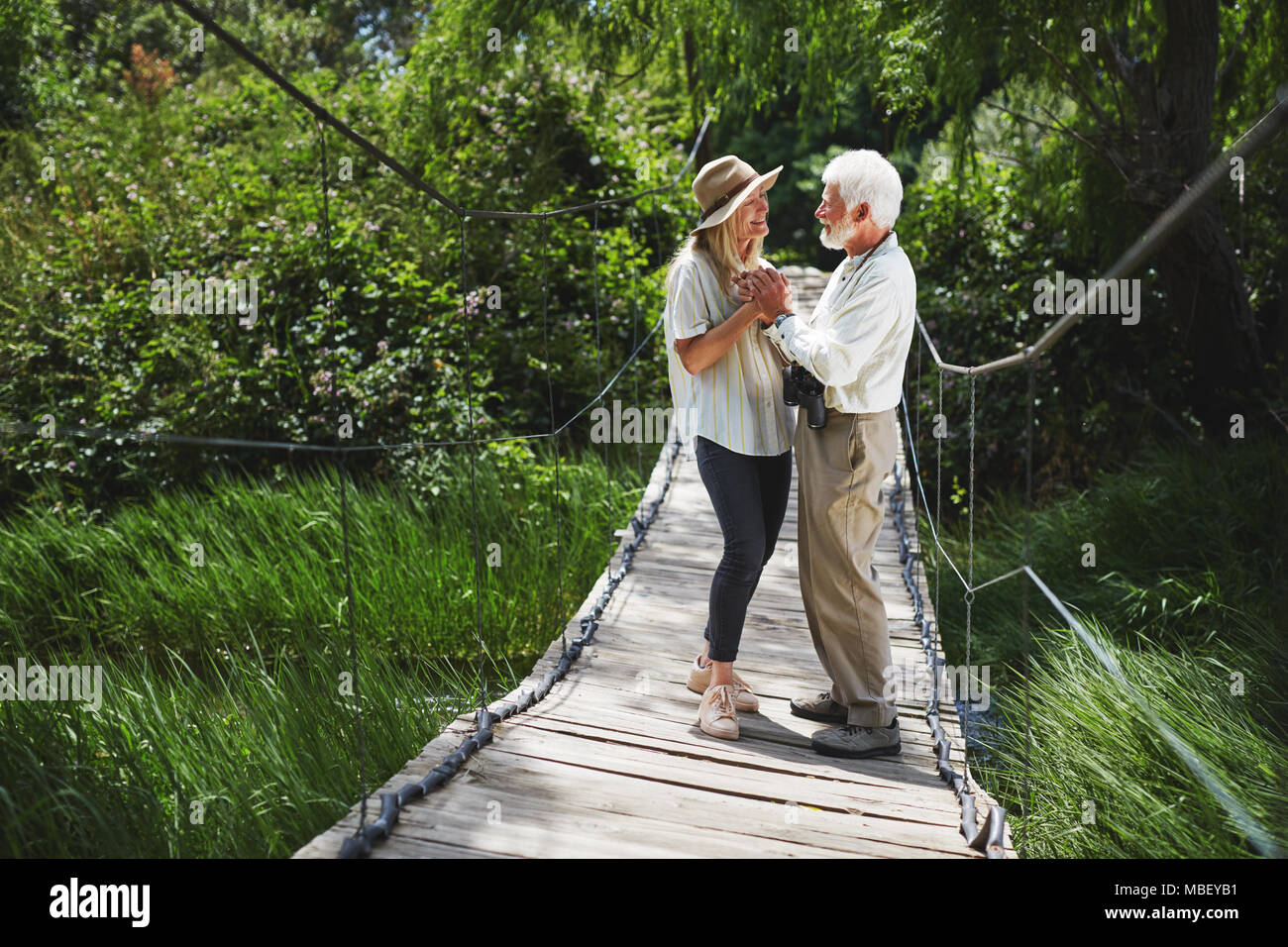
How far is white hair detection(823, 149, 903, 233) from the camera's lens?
2.00 metres

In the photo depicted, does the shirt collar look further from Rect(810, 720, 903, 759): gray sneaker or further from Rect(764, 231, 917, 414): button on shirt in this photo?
Rect(810, 720, 903, 759): gray sneaker

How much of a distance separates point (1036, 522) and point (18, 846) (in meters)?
3.93

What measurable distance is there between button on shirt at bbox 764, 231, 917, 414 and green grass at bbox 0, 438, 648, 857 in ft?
4.07

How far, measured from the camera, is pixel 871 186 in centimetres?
200

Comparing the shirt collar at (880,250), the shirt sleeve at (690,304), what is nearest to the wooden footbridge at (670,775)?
the shirt sleeve at (690,304)

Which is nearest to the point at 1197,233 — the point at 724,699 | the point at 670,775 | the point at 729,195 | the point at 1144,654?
the point at 1144,654

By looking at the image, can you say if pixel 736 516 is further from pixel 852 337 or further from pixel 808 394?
pixel 852 337

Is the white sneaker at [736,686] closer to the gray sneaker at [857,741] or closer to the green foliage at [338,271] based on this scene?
the gray sneaker at [857,741]

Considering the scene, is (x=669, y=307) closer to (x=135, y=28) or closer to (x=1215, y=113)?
(x=1215, y=113)

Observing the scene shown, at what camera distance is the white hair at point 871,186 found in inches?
78.5

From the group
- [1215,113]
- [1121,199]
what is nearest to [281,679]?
[1121,199]

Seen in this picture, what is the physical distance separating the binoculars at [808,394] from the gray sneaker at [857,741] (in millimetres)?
671

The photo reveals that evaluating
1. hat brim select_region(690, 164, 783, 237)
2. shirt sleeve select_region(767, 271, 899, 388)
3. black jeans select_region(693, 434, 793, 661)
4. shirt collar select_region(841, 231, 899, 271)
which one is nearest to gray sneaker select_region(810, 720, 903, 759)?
black jeans select_region(693, 434, 793, 661)
